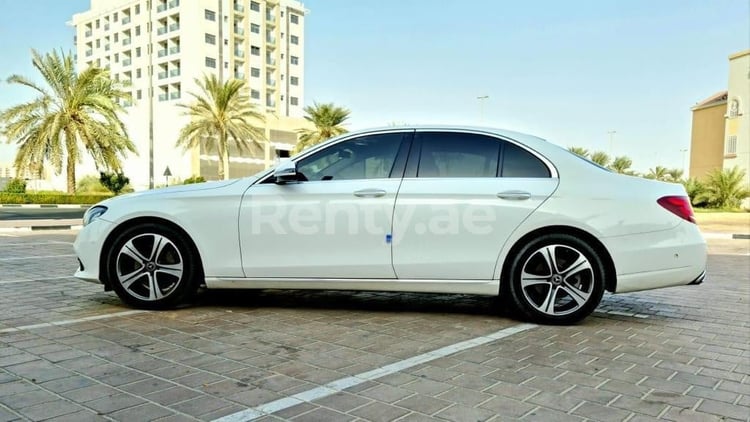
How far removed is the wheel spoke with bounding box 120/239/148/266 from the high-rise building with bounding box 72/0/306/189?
167ft

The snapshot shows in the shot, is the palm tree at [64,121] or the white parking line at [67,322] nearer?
the white parking line at [67,322]

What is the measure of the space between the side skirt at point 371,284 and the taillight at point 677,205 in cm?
145

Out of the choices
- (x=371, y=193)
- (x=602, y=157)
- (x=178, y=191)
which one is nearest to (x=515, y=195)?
(x=371, y=193)

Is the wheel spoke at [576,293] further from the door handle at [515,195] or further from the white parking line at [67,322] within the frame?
the white parking line at [67,322]

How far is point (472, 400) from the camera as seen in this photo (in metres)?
2.86

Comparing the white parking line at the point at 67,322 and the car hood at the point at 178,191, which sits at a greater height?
the car hood at the point at 178,191

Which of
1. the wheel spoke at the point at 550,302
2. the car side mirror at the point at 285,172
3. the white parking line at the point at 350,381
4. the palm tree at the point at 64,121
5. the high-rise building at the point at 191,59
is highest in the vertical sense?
the high-rise building at the point at 191,59

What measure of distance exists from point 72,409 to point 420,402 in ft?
5.45

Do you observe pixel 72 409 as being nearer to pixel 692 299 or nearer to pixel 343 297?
pixel 343 297

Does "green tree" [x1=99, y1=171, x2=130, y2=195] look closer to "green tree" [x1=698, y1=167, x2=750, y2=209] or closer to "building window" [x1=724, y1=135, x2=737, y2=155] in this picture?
"green tree" [x1=698, y1=167, x2=750, y2=209]

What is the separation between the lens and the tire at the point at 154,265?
15.5ft

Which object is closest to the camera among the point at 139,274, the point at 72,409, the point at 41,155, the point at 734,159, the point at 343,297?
the point at 72,409

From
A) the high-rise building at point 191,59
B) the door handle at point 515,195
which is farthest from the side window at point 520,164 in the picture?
the high-rise building at point 191,59

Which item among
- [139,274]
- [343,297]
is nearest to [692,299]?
[343,297]
